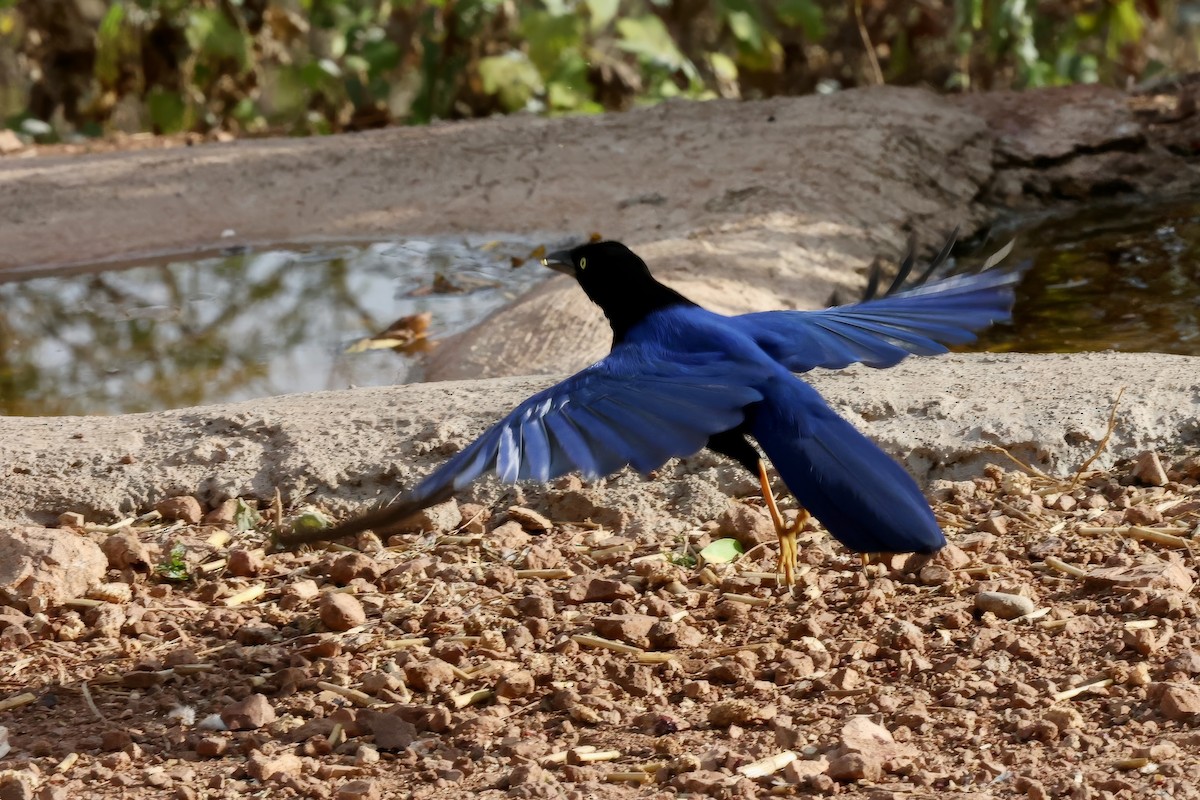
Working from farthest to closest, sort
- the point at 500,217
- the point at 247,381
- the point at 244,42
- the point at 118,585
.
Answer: the point at 244,42, the point at 500,217, the point at 247,381, the point at 118,585

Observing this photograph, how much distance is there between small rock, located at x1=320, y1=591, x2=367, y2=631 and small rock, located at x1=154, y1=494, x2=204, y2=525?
752 mm

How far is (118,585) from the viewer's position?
11.6 feet

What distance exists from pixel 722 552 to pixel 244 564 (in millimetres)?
1154

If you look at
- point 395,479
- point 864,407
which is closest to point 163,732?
point 395,479

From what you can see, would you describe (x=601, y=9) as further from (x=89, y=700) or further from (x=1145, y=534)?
(x=89, y=700)

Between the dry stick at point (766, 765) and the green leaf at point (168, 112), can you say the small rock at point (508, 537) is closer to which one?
the dry stick at point (766, 765)

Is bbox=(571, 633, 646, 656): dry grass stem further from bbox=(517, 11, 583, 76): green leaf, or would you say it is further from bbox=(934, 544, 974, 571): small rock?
bbox=(517, 11, 583, 76): green leaf

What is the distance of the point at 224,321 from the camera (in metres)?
7.23

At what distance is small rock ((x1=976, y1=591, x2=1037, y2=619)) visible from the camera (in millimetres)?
3150

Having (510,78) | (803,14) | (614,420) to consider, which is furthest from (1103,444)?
(510,78)

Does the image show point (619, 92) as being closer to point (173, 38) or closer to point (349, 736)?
point (173, 38)

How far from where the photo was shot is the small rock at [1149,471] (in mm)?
3736

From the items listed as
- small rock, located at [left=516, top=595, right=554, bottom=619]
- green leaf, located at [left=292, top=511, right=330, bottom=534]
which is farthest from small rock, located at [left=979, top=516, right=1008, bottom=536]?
green leaf, located at [left=292, top=511, right=330, bottom=534]

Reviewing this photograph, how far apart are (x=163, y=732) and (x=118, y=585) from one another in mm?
696
